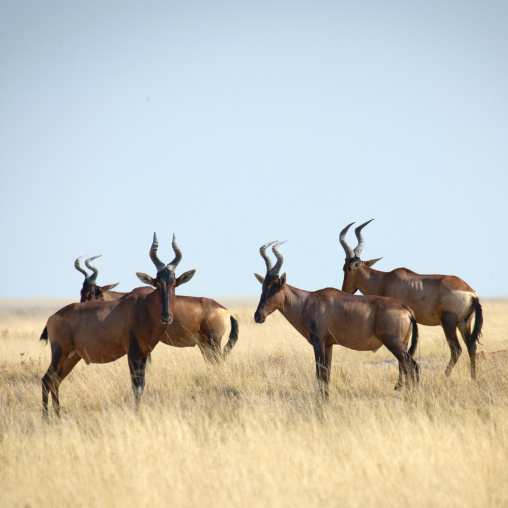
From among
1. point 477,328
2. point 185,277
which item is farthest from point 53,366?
point 477,328

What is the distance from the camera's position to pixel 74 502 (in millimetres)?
5770

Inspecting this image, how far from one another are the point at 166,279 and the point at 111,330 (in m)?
1.19

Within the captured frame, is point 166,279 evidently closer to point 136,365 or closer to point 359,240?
point 136,365

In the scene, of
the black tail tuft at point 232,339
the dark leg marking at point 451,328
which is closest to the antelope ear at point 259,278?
the black tail tuft at point 232,339

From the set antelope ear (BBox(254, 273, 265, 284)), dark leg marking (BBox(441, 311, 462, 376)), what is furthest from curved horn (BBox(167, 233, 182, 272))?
dark leg marking (BBox(441, 311, 462, 376))

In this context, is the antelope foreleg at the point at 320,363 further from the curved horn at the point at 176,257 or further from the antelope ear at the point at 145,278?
the antelope ear at the point at 145,278

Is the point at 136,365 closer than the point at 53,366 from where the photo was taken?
Yes

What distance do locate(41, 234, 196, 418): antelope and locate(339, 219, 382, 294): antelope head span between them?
4.75m

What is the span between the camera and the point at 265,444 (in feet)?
23.3

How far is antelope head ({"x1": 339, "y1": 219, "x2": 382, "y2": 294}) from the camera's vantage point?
13.5 m

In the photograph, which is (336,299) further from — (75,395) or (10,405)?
(10,405)

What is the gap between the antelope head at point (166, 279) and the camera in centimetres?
948

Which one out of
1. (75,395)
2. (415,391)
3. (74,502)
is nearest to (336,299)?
(415,391)

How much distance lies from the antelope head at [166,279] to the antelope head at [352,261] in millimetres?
4393
